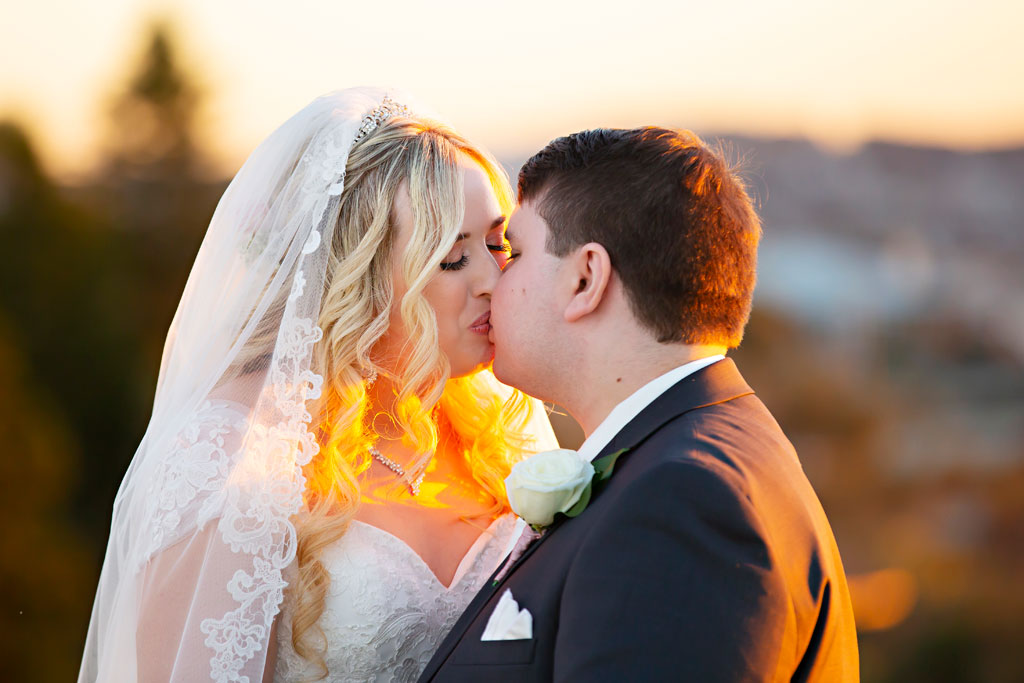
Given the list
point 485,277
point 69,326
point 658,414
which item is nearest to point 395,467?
point 485,277

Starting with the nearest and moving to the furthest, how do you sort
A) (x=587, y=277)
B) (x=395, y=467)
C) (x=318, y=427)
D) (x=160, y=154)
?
(x=587, y=277)
(x=318, y=427)
(x=395, y=467)
(x=160, y=154)

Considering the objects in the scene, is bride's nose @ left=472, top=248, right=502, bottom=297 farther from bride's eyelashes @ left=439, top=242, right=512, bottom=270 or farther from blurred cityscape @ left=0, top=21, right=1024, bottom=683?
blurred cityscape @ left=0, top=21, right=1024, bottom=683

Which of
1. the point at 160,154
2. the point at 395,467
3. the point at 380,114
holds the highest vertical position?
the point at 380,114

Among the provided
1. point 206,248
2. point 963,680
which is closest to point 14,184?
point 206,248

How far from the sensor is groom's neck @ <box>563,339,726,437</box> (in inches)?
98.6

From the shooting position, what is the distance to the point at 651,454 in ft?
7.32

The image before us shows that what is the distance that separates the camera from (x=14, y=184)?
12688mm

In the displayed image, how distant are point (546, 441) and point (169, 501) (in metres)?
1.85

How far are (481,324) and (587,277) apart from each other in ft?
2.80

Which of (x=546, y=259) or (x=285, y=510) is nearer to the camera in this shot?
(x=546, y=259)

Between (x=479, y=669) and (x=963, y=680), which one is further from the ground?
(x=479, y=669)

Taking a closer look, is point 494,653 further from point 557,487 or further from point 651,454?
point 651,454

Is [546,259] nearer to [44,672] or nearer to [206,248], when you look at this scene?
[206,248]

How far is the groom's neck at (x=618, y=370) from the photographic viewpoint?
98.6 inches
